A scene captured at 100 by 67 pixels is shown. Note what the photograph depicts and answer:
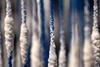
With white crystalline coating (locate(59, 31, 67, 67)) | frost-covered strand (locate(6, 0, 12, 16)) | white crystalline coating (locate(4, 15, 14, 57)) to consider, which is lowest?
white crystalline coating (locate(59, 31, 67, 67))

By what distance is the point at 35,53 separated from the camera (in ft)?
3.59

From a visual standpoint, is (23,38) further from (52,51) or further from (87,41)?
(87,41)

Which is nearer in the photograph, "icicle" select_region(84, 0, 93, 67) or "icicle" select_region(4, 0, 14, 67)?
"icicle" select_region(84, 0, 93, 67)

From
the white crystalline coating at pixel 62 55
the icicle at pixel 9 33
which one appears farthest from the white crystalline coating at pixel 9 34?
the white crystalline coating at pixel 62 55

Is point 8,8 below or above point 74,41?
above

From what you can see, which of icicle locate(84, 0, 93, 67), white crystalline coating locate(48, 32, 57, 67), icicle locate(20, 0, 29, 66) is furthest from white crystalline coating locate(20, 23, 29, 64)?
icicle locate(84, 0, 93, 67)

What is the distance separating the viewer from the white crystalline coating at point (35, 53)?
1.09 meters

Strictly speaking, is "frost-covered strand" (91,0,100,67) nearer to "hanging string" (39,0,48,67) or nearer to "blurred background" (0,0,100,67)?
"blurred background" (0,0,100,67)

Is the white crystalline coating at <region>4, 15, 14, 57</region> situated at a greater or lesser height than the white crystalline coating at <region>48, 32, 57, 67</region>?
greater

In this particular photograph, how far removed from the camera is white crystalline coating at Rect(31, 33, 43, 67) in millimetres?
1090

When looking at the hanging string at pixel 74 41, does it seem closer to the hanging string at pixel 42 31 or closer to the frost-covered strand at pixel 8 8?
the hanging string at pixel 42 31

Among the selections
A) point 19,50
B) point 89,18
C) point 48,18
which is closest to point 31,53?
point 19,50

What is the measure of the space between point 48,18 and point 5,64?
0.30 m

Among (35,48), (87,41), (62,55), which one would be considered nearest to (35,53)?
(35,48)
